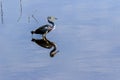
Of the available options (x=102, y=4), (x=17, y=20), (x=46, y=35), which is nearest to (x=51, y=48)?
(x=46, y=35)

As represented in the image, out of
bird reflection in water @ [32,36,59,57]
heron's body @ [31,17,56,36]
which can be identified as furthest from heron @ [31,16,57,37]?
bird reflection in water @ [32,36,59,57]

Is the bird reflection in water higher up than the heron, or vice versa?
the heron

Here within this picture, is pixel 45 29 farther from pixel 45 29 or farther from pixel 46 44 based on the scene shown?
pixel 46 44

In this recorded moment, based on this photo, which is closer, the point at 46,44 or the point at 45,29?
the point at 46,44

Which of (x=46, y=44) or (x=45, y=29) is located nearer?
(x=46, y=44)

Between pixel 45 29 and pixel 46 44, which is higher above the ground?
pixel 45 29

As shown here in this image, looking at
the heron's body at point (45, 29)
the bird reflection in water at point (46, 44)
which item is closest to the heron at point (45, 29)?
the heron's body at point (45, 29)

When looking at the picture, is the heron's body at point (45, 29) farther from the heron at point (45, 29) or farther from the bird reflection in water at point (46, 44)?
the bird reflection in water at point (46, 44)

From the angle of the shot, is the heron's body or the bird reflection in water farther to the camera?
the heron's body

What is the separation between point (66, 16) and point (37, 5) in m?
1.77

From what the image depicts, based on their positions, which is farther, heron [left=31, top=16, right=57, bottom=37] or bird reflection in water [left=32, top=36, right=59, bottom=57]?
heron [left=31, top=16, right=57, bottom=37]

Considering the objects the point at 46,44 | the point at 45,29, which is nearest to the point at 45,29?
the point at 45,29

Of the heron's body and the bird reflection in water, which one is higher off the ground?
the heron's body

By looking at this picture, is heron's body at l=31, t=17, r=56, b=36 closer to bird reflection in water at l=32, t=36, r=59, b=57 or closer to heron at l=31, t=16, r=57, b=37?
heron at l=31, t=16, r=57, b=37
